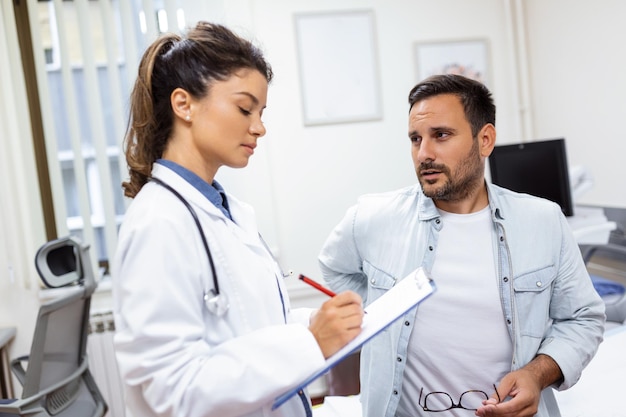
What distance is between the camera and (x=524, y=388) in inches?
45.7

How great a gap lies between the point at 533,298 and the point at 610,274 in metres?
1.71

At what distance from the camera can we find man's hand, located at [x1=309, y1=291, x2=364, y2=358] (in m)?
0.84

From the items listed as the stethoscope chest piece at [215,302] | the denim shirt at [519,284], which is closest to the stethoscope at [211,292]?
the stethoscope chest piece at [215,302]

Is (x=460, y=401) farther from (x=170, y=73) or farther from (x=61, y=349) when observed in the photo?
(x=61, y=349)

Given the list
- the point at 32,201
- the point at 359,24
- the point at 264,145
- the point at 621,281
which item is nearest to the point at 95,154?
the point at 32,201

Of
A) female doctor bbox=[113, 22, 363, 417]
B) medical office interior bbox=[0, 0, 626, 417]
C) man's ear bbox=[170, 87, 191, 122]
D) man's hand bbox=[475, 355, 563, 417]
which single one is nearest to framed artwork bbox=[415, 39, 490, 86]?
medical office interior bbox=[0, 0, 626, 417]

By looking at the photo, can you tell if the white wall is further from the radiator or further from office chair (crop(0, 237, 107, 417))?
the radiator

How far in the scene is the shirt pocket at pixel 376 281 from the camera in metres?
1.36

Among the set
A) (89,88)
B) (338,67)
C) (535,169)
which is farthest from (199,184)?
(338,67)

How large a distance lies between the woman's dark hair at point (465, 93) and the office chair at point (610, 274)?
1464 mm

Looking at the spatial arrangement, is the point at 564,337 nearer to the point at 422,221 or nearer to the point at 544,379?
the point at 544,379

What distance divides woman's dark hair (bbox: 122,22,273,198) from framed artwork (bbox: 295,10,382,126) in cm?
210

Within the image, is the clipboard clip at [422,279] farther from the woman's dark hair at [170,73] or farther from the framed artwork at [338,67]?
the framed artwork at [338,67]

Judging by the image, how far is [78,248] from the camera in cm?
214
